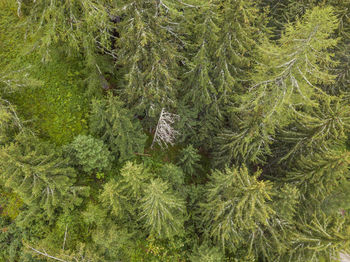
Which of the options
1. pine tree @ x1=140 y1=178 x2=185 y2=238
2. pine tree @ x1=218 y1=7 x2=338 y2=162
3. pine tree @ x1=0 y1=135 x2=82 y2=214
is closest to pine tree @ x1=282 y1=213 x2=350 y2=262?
pine tree @ x1=218 y1=7 x2=338 y2=162

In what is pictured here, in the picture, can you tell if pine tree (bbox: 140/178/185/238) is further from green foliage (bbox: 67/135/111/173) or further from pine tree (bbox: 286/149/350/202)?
pine tree (bbox: 286/149/350/202)

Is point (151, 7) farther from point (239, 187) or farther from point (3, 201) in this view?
point (3, 201)

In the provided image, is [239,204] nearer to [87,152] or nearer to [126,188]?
[126,188]

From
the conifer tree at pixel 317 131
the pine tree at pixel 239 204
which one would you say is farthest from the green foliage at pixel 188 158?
the conifer tree at pixel 317 131

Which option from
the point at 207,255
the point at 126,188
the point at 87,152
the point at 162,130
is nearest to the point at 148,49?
the point at 162,130

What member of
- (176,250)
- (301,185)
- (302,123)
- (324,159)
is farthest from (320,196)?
(176,250)
